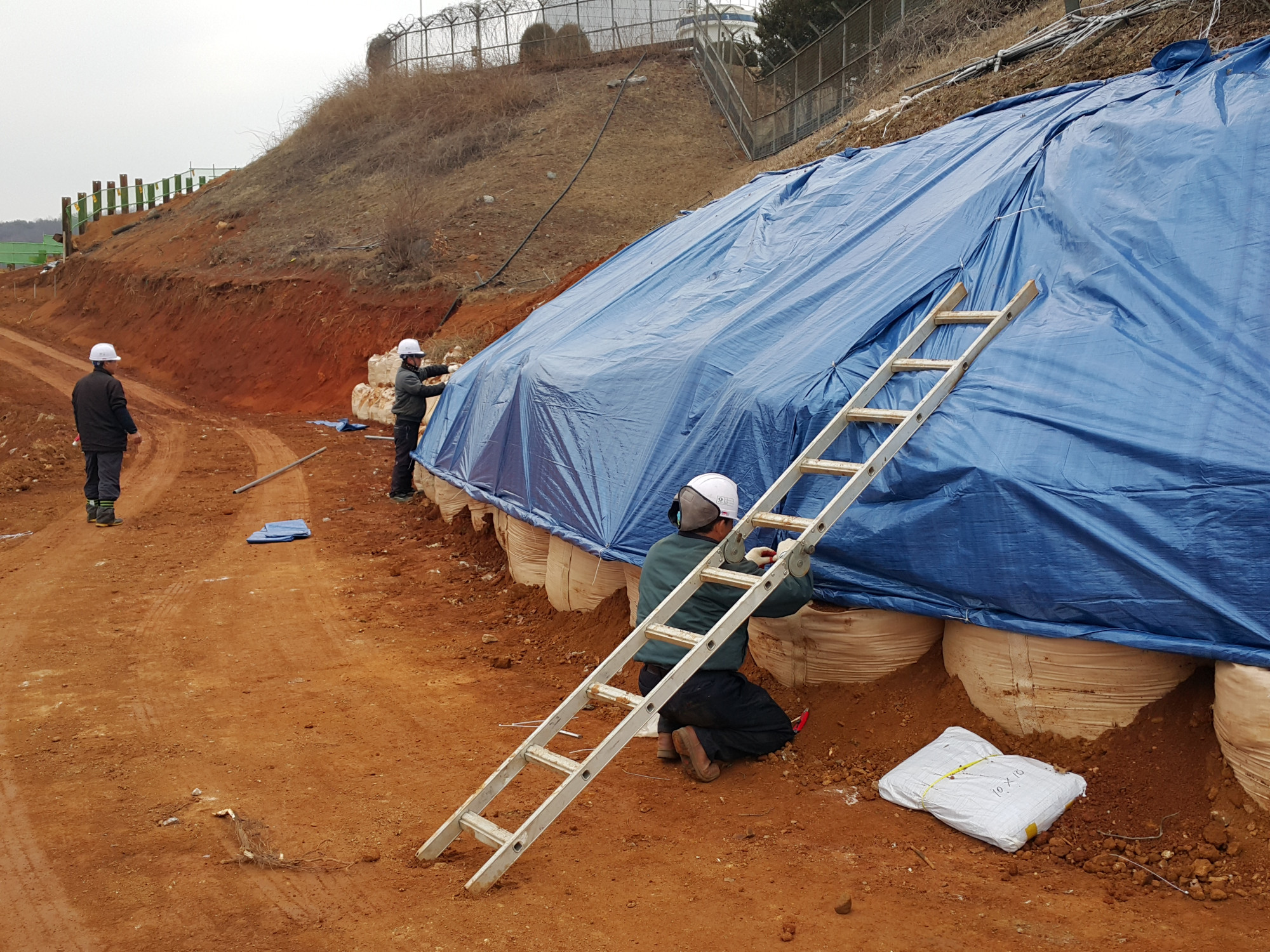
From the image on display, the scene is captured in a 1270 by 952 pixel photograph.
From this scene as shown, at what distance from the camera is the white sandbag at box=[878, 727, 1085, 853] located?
3.79 m

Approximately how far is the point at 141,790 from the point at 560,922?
2.29 meters

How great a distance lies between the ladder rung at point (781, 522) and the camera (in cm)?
441

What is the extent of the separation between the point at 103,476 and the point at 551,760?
8507 mm

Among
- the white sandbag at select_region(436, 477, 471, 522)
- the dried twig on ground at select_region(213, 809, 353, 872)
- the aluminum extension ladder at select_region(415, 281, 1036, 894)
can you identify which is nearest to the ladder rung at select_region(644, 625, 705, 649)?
the aluminum extension ladder at select_region(415, 281, 1036, 894)

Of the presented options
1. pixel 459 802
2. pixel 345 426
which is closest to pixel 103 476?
pixel 345 426

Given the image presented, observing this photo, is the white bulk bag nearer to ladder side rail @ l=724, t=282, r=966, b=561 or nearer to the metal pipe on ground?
ladder side rail @ l=724, t=282, r=966, b=561

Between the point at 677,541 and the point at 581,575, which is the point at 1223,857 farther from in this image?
the point at 581,575

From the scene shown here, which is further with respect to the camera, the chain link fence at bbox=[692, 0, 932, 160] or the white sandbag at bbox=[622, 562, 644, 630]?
the chain link fence at bbox=[692, 0, 932, 160]

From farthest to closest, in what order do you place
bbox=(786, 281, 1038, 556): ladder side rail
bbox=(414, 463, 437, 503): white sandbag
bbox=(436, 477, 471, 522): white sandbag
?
bbox=(414, 463, 437, 503): white sandbag < bbox=(436, 477, 471, 522): white sandbag < bbox=(786, 281, 1038, 556): ladder side rail

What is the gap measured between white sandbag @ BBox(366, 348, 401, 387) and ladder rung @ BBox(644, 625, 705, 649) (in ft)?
45.7

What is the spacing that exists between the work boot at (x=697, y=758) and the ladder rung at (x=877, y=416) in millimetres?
1673

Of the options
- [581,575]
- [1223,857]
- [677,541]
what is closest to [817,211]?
[581,575]

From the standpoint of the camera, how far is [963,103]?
1162cm

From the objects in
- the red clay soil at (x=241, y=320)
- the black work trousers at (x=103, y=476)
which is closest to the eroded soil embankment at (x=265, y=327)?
the red clay soil at (x=241, y=320)
